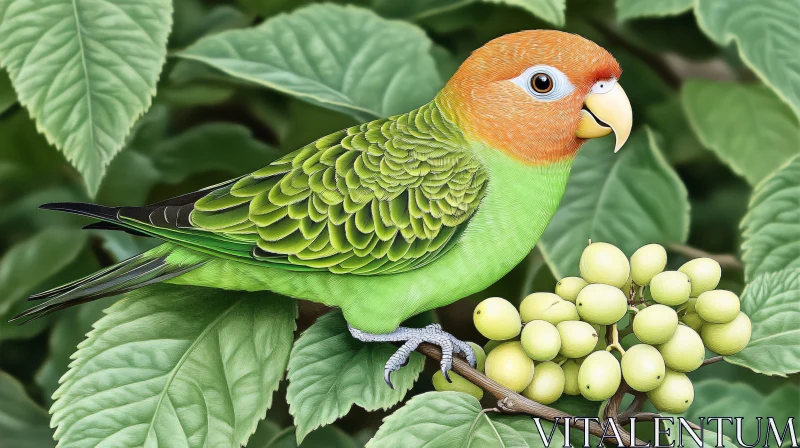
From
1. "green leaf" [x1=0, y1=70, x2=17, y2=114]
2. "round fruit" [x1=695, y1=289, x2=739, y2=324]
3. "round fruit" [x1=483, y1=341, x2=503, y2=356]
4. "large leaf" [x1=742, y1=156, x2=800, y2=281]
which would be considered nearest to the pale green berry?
"round fruit" [x1=483, y1=341, x2=503, y2=356]

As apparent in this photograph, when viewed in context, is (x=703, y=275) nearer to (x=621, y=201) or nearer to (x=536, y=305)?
(x=536, y=305)

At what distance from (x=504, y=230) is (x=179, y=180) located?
68 cm

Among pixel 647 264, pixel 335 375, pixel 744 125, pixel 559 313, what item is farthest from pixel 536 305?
pixel 744 125

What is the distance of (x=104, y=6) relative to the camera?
3.35ft

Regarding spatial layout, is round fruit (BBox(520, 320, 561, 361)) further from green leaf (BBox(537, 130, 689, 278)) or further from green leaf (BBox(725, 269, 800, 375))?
green leaf (BBox(537, 130, 689, 278))

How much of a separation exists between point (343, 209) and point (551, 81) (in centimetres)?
28

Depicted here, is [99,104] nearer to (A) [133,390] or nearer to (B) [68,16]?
(B) [68,16]

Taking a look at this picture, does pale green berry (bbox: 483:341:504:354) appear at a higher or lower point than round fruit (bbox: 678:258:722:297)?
lower

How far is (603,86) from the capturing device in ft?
2.97

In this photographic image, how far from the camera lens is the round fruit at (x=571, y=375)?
2.67 ft

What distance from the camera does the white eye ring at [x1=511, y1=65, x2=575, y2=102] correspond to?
88 cm

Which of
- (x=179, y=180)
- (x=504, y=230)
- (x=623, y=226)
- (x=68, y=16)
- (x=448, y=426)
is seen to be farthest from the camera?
(x=179, y=180)

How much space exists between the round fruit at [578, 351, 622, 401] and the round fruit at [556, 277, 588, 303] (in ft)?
0.26

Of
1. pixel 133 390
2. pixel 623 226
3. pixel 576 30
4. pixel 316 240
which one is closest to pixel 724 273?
pixel 623 226
